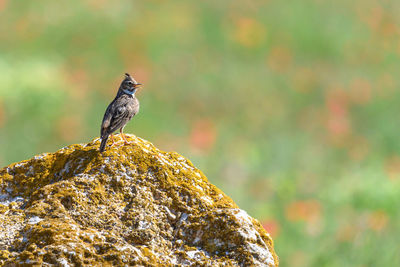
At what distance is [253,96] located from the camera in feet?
71.3

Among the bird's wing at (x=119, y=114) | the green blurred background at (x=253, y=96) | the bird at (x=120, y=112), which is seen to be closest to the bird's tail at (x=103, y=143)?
the bird at (x=120, y=112)

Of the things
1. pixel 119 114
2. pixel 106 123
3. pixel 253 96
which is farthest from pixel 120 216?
pixel 253 96

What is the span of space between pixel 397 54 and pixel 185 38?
985cm

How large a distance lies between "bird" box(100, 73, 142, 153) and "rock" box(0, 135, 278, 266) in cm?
24

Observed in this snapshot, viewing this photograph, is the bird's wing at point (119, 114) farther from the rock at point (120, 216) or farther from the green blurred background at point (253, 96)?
the green blurred background at point (253, 96)

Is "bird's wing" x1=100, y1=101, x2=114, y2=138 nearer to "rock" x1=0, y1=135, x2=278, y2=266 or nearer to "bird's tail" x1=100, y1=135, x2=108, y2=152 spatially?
"bird's tail" x1=100, y1=135, x2=108, y2=152

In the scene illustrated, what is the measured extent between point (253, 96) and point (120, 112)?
51.8 ft

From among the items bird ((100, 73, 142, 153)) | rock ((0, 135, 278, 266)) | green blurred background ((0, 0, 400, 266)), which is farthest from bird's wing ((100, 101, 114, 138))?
green blurred background ((0, 0, 400, 266))

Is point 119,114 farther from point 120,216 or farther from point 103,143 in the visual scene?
point 120,216

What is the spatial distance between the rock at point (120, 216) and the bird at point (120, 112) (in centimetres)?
24

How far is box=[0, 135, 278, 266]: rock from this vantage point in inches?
178

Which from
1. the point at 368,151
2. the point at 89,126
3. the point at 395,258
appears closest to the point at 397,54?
the point at 368,151

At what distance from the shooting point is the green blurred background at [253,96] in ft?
45.8

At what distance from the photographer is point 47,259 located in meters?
4.38
